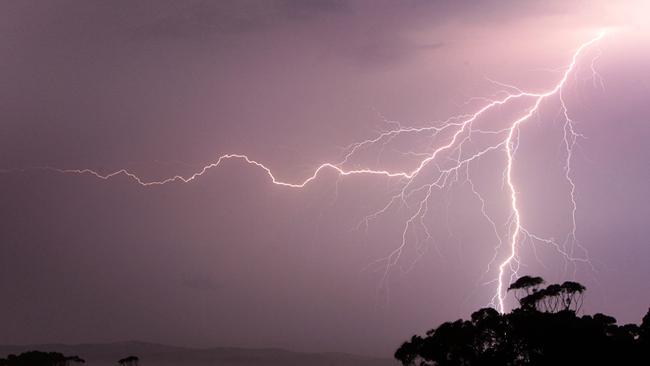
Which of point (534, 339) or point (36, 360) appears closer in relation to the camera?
point (534, 339)

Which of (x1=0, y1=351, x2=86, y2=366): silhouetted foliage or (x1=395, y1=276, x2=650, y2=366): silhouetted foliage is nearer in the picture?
(x1=395, y1=276, x2=650, y2=366): silhouetted foliage

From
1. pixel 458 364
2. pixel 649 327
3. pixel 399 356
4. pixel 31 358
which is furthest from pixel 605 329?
pixel 31 358

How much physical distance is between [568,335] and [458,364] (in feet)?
26.8

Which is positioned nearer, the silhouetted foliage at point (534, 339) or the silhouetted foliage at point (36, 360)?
the silhouetted foliage at point (534, 339)

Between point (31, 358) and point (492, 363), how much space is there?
128ft

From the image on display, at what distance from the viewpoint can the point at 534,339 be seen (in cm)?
3459

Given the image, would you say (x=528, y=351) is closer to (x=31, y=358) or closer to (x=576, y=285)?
(x=576, y=285)

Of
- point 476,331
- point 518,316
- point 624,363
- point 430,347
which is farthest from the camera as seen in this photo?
point 430,347

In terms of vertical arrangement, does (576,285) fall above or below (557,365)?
above

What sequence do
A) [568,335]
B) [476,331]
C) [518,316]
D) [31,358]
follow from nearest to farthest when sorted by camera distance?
[568,335] → [518,316] → [476,331] → [31,358]

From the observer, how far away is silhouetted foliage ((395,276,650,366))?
31547mm

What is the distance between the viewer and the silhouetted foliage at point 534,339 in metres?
31.5

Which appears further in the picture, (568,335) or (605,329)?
(605,329)

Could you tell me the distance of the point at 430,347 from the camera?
4312 centimetres
